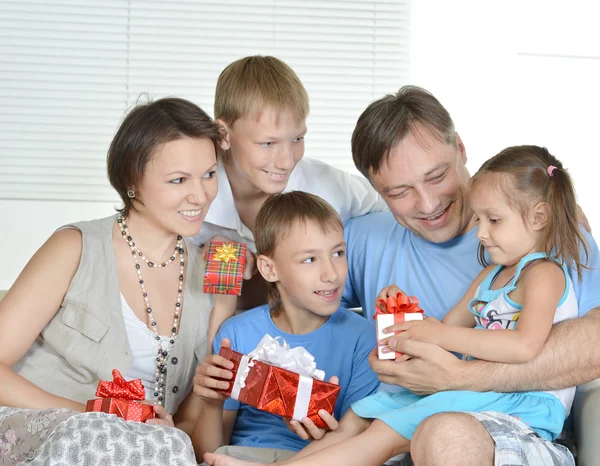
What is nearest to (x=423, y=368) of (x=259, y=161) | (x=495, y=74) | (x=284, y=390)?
(x=284, y=390)

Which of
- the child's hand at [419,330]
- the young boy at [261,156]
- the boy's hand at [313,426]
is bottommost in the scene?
the boy's hand at [313,426]

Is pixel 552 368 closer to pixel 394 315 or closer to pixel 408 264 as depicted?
pixel 394 315

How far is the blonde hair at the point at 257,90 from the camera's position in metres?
2.61

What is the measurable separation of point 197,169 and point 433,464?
3.52 ft

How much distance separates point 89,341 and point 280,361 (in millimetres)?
563

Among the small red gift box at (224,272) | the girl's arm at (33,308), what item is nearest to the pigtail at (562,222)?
the small red gift box at (224,272)

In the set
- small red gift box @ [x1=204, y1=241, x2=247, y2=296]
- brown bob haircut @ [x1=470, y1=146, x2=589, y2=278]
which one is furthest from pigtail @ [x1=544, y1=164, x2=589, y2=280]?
small red gift box @ [x1=204, y1=241, x2=247, y2=296]

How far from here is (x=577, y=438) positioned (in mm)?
2053

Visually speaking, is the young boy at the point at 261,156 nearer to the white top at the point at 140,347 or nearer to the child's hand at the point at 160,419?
the white top at the point at 140,347

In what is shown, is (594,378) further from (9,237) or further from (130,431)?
(9,237)

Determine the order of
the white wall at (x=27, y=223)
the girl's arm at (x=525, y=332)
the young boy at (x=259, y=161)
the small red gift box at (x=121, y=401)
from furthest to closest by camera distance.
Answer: the white wall at (x=27, y=223), the young boy at (x=259, y=161), the small red gift box at (x=121, y=401), the girl's arm at (x=525, y=332)

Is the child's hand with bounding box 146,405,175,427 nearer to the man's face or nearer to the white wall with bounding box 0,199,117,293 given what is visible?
the man's face

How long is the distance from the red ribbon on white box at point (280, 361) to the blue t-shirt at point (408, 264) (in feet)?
1.36

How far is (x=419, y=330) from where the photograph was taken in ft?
6.43
